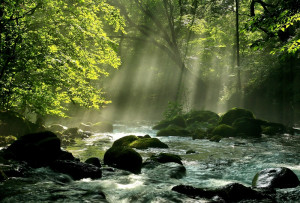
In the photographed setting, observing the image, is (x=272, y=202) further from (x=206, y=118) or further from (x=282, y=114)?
(x=282, y=114)

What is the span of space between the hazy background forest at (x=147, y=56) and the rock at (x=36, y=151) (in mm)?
1033

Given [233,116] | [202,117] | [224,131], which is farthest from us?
[202,117]

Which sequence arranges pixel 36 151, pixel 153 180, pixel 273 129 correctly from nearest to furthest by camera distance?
pixel 153 180, pixel 36 151, pixel 273 129

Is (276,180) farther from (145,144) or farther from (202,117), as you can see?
(202,117)

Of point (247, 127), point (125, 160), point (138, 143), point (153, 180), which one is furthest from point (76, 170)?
point (247, 127)

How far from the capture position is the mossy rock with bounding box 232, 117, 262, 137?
15.9 metres

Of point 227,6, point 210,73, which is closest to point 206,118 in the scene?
point 227,6

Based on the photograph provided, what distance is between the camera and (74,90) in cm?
912

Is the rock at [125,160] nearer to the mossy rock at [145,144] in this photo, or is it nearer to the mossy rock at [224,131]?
the mossy rock at [145,144]

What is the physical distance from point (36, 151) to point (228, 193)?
5.97 m

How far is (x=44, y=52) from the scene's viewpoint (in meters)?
7.52

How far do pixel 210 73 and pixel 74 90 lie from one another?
3569 centimetres

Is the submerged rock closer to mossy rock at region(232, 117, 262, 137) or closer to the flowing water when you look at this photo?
the flowing water

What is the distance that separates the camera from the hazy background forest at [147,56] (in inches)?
286
